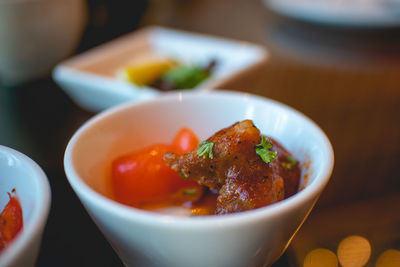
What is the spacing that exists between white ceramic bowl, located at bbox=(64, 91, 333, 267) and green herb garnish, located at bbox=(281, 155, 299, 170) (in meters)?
0.02

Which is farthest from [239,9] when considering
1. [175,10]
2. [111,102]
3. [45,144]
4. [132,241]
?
[132,241]

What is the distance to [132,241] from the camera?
79 cm

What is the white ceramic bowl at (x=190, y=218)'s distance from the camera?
727 mm

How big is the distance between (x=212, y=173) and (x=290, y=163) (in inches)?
9.6

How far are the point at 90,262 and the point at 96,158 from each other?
27 cm

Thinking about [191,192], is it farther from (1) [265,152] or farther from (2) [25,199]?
(2) [25,199]

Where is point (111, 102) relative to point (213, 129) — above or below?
below

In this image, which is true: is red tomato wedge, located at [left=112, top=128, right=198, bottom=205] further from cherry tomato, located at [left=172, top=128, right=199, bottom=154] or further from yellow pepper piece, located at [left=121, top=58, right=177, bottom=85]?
yellow pepper piece, located at [left=121, top=58, right=177, bottom=85]

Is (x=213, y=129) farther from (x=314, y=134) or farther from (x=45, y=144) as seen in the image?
(x=45, y=144)

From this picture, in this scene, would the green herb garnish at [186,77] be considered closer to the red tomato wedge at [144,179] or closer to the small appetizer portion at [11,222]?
the red tomato wedge at [144,179]

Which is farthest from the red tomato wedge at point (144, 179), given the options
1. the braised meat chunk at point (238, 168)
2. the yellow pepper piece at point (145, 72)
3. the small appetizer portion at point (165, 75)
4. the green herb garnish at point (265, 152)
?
the yellow pepper piece at point (145, 72)

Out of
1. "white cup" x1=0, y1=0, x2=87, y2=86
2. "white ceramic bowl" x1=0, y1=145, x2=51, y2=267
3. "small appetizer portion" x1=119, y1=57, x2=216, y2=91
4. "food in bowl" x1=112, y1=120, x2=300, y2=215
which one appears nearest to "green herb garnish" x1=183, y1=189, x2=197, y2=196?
"food in bowl" x1=112, y1=120, x2=300, y2=215

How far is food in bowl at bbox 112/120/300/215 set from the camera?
2.97 ft

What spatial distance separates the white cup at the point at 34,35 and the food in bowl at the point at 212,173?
1.16m
